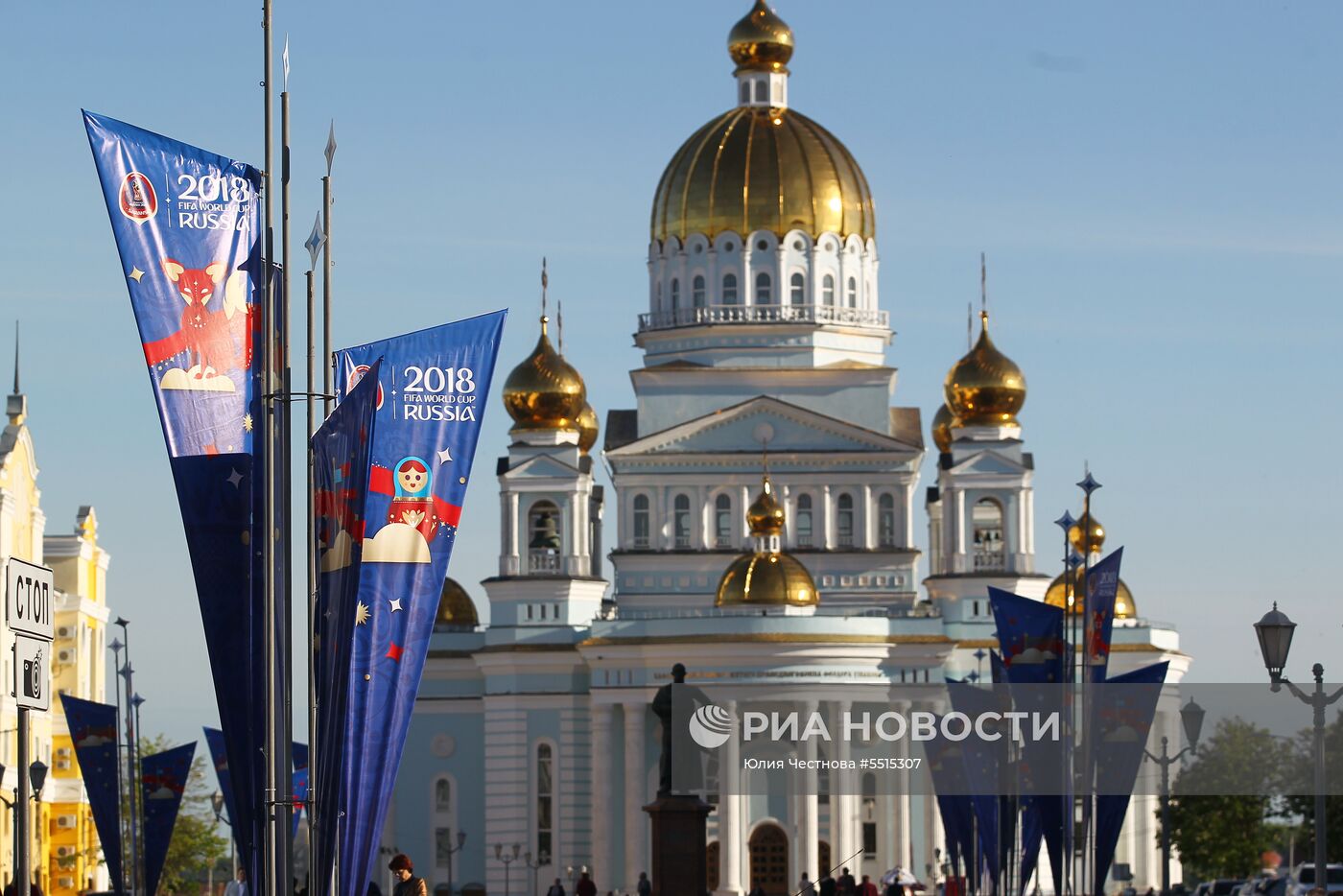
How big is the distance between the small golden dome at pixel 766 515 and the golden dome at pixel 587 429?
755cm

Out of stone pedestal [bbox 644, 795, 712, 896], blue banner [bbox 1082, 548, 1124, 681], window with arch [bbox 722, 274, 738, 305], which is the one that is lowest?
stone pedestal [bbox 644, 795, 712, 896]

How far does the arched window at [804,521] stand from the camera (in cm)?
8406

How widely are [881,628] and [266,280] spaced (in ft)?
192

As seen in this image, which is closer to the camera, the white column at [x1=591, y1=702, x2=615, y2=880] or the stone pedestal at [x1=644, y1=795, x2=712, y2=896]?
the stone pedestal at [x1=644, y1=795, x2=712, y2=896]

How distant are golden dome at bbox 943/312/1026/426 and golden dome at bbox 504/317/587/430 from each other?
32.3 feet

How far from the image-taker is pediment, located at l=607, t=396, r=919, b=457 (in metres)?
83.6

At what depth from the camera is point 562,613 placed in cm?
8281

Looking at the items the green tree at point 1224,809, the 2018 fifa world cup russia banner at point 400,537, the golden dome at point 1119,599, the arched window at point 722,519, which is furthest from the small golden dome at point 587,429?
the 2018 fifa world cup russia banner at point 400,537

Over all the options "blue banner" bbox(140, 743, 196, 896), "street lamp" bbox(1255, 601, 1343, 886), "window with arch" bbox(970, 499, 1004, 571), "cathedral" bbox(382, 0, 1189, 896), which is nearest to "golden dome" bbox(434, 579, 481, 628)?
"cathedral" bbox(382, 0, 1189, 896)

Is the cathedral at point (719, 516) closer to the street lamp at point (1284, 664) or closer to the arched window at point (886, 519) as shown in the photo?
the arched window at point (886, 519)

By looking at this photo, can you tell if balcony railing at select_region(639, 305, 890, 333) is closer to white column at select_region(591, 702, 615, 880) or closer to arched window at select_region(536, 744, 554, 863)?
white column at select_region(591, 702, 615, 880)

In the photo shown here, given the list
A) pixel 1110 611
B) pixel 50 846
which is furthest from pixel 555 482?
pixel 1110 611

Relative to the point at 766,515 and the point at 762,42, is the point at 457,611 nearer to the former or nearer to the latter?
the point at 766,515

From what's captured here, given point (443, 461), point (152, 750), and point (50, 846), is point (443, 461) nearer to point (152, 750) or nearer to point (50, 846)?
point (50, 846)
